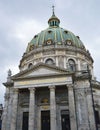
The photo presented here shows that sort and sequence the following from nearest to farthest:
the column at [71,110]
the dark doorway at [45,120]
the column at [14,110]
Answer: the column at [71,110] → the column at [14,110] → the dark doorway at [45,120]

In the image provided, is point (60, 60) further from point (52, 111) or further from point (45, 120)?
point (52, 111)

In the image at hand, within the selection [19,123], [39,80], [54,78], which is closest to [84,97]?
[54,78]

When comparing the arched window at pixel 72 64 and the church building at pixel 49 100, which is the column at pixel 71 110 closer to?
the church building at pixel 49 100

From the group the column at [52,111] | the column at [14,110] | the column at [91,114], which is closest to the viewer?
the column at [52,111]

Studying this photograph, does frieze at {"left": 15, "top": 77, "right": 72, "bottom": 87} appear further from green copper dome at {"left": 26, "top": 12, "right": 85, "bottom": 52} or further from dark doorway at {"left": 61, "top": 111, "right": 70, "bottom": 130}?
green copper dome at {"left": 26, "top": 12, "right": 85, "bottom": 52}

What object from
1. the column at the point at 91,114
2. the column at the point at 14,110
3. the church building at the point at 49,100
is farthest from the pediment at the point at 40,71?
the column at the point at 91,114

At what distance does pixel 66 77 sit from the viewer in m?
26.4

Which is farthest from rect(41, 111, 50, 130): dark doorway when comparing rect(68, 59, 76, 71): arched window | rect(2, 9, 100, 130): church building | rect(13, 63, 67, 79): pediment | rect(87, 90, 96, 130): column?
rect(68, 59, 76, 71): arched window

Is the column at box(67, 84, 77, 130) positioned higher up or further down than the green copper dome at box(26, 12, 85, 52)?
further down

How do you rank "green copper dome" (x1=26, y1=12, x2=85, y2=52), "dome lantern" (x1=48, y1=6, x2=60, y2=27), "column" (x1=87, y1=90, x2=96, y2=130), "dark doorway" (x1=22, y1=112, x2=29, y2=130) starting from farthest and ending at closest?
"dome lantern" (x1=48, y1=6, x2=60, y2=27)
"green copper dome" (x1=26, y1=12, x2=85, y2=52)
"dark doorway" (x1=22, y1=112, x2=29, y2=130)
"column" (x1=87, y1=90, x2=96, y2=130)

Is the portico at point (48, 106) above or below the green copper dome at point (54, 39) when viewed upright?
below

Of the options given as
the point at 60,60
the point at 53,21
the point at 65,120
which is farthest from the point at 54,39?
the point at 65,120

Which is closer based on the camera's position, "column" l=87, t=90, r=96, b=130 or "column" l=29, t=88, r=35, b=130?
"column" l=29, t=88, r=35, b=130

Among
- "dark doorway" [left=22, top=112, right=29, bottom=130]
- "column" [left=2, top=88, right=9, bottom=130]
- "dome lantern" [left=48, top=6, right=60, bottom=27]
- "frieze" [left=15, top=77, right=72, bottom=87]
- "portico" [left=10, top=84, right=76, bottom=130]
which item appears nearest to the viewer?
Result: "portico" [left=10, top=84, right=76, bottom=130]
